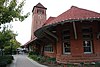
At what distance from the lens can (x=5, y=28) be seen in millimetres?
14031

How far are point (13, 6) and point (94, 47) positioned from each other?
28.8 ft

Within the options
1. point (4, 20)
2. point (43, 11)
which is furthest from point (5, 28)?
point (43, 11)

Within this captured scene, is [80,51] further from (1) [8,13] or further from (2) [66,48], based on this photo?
(1) [8,13]

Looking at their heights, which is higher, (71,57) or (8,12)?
(8,12)

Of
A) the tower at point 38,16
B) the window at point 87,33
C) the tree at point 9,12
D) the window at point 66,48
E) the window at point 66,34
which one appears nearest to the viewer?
the tree at point 9,12

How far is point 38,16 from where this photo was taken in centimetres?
5691

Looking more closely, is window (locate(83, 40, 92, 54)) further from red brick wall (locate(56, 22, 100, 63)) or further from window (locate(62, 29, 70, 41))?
window (locate(62, 29, 70, 41))

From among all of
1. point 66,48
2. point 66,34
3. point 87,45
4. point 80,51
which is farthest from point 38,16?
point 80,51

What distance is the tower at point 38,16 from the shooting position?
54.9 metres

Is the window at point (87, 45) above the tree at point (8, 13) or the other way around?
the other way around

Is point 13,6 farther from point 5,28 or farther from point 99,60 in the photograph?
point 99,60

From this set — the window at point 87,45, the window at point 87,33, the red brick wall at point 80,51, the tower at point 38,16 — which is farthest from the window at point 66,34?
the tower at point 38,16

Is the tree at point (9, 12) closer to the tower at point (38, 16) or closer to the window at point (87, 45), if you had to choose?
the window at point (87, 45)

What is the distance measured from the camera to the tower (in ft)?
180
